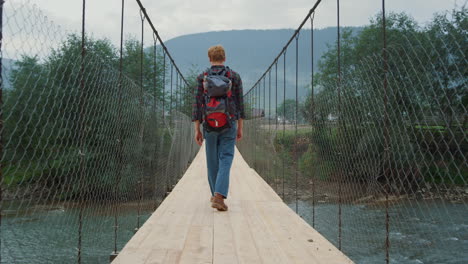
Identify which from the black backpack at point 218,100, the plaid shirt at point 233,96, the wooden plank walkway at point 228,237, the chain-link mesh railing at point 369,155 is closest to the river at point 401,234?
A: the chain-link mesh railing at point 369,155

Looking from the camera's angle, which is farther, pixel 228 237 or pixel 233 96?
pixel 233 96

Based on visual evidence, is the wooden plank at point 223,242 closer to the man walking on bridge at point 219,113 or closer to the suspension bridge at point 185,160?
the suspension bridge at point 185,160

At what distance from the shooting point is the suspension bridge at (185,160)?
1.50 m

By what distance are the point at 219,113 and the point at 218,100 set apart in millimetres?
76

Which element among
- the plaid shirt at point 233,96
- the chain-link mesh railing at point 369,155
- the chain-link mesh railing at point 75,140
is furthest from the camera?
the chain-link mesh railing at point 369,155

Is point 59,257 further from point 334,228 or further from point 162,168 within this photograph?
point 334,228

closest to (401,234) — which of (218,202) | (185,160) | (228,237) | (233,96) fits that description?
(185,160)

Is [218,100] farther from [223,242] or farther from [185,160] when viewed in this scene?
[185,160]

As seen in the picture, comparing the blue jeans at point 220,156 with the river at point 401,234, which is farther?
the river at point 401,234

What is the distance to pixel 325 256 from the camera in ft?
4.92

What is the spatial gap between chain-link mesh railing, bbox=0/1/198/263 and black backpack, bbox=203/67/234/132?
0.48 meters

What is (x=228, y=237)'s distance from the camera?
5.89ft

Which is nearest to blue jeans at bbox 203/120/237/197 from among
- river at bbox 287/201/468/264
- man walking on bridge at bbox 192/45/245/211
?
man walking on bridge at bbox 192/45/245/211

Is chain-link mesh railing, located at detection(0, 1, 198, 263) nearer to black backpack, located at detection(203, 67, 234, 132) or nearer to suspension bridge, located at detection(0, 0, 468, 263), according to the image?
suspension bridge, located at detection(0, 0, 468, 263)
